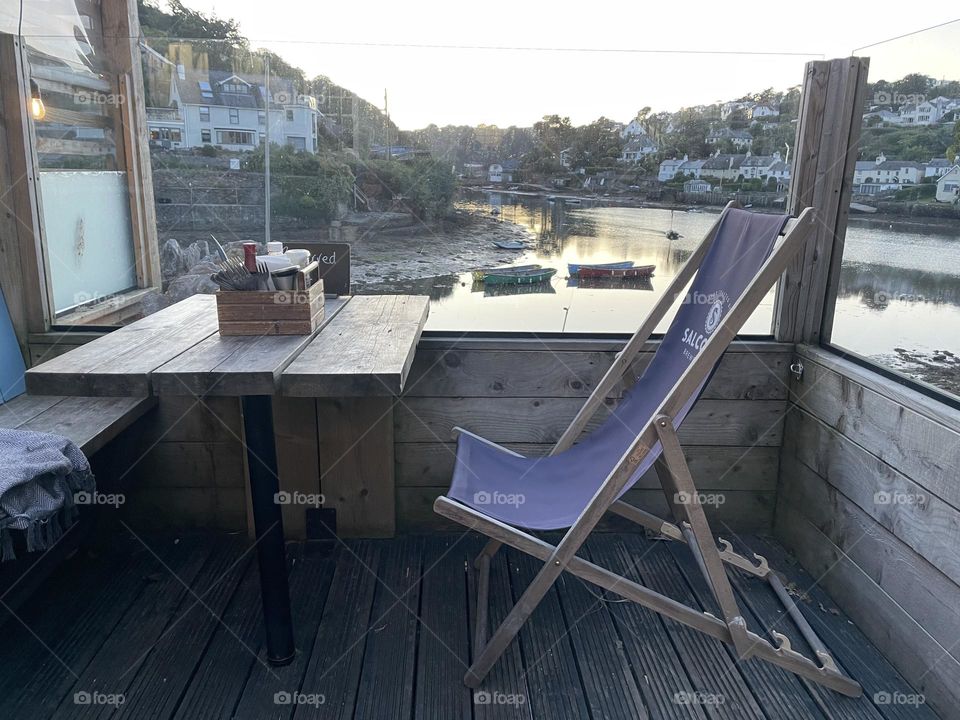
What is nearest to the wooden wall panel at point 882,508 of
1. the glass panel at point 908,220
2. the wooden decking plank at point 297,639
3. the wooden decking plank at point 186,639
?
the glass panel at point 908,220

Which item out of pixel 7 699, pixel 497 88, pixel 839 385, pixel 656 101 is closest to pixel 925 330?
pixel 839 385

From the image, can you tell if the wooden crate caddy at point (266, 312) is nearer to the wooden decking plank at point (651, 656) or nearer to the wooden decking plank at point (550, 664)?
the wooden decking plank at point (550, 664)

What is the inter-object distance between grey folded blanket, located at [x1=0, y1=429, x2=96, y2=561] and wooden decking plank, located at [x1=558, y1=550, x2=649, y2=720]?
1.40m

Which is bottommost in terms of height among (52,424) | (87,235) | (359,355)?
(52,424)

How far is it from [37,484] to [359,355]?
2.56ft

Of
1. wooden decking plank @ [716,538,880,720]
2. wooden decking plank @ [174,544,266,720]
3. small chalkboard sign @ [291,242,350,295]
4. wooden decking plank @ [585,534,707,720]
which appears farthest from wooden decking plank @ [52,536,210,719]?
wooden decking plank @ [716,538,880,720]

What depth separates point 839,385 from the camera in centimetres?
237

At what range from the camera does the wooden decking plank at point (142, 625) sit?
1.91 metres

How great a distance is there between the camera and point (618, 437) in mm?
2305

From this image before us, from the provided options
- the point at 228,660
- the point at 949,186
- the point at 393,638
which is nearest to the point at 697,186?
the point at 949,186

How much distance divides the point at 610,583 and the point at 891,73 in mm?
1780

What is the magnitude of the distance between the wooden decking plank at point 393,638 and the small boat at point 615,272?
1.19 m

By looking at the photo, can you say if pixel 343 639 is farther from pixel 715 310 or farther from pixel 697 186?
pixel 697 186

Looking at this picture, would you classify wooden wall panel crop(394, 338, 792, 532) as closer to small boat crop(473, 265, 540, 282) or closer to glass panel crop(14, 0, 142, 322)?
small boat crop(473, 265, 540, 282)
